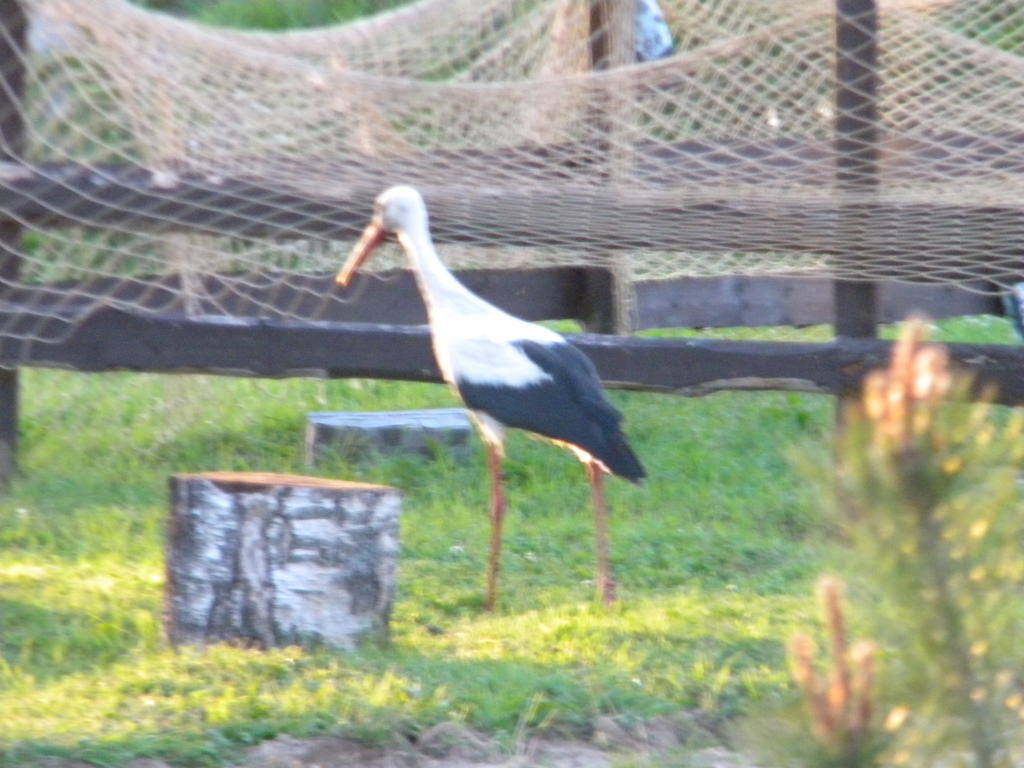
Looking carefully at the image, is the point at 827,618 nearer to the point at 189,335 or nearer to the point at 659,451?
the point at 189,335

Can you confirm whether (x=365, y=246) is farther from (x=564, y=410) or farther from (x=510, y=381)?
(x=564, y=410)

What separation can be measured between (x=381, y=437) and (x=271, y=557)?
248 centimetres

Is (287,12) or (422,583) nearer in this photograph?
(422,583)

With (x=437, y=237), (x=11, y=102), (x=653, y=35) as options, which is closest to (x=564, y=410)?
(x=437, y=237)

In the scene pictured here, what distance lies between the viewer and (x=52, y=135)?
241 inches

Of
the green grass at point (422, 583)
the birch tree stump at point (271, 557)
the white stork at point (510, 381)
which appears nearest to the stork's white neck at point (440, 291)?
the white stork at point (510, 381)

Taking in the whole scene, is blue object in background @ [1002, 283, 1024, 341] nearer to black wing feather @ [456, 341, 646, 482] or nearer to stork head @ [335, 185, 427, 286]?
black wing feather @ [456, 341, 646, 482]

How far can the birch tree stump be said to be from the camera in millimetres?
4102

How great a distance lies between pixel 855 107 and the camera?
18.8ft

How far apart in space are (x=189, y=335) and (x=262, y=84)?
3.23ft

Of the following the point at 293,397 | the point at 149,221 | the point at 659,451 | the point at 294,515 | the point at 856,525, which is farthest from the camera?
the point at 293,397

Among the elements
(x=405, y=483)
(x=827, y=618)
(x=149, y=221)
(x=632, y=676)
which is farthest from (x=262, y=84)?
(x=827, y=618)

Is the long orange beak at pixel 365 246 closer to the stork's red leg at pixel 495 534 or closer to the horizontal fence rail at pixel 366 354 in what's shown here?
the horizontal fence rail at pixel 366 354

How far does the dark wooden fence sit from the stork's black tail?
0.95 metres
